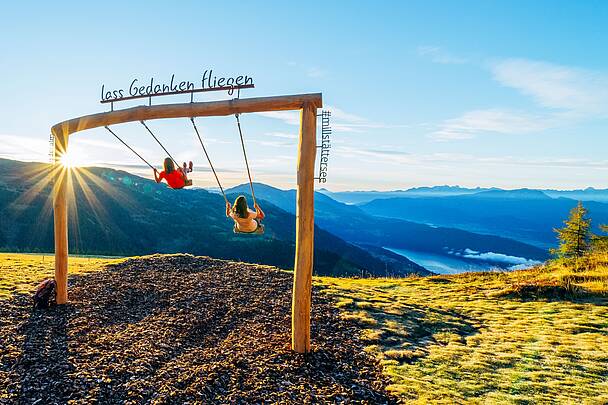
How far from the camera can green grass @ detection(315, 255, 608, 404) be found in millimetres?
7480

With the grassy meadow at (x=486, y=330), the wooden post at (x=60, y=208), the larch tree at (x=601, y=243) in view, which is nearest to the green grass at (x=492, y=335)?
the grassy meadow at (x=486, y=330)

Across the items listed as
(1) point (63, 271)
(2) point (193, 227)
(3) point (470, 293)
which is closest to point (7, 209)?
(2) point (193, 227)

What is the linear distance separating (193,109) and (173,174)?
1765mm

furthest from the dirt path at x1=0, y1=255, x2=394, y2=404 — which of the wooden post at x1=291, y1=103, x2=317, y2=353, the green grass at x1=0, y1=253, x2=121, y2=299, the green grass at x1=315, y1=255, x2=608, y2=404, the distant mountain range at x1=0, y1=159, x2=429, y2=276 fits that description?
the distant mountain range at x1=0, y1=159, x2=429, y2=276

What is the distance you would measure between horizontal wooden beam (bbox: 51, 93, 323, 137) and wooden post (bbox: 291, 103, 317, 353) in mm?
303

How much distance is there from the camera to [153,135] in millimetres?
9758

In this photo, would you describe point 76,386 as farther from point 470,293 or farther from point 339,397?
point 470,293

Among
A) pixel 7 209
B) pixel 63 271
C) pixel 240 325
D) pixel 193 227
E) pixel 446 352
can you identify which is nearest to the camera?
pixel 446 352

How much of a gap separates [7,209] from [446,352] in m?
125

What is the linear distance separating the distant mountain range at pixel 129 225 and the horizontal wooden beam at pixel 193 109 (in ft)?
248

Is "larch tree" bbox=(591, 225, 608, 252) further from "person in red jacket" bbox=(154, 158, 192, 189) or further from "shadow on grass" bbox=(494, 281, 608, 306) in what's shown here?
"person in red jacket" bbox=(154, 158, 192, 189)

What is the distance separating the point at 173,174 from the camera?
990 cm

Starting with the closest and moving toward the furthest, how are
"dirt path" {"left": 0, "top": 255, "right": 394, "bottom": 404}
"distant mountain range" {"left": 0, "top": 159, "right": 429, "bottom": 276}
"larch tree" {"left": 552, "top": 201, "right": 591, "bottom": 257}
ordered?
"dirt path" {"left": 0, "top": 255, "right": 394, "bottom": 404}
"larch tree" {"left": 552, "top": 201, "right": 591, "bottom": 257}
"distant mountain range" {"left": 0, "top": 159, "right": 429, "bottom": 276}

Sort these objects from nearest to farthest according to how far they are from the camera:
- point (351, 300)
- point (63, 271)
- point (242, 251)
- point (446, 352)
Result: 1. point (446, 352)
2. point (63, 271)
3. point (351, 300)
4. point (242, 251)
